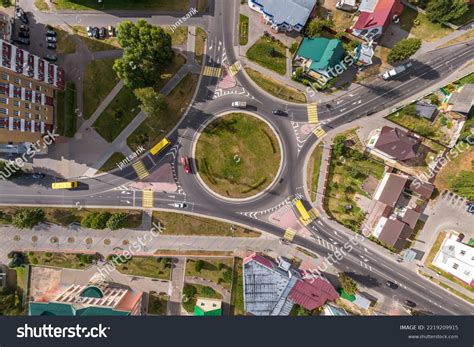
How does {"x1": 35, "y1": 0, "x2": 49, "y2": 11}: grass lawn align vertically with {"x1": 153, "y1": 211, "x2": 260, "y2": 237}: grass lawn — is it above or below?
above

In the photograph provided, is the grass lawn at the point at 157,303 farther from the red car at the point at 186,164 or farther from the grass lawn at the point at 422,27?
the grass lawn at the point at 422,27

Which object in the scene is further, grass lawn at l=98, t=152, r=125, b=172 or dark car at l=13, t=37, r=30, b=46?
grass lawn at l=98, t=152, r=125, b=172

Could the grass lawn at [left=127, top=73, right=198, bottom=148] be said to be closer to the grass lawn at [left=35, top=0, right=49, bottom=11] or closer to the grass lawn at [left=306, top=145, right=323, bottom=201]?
the grass lawn at [left=306, top=145, right=323, bottom=201]

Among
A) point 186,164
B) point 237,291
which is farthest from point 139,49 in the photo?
point 237,291

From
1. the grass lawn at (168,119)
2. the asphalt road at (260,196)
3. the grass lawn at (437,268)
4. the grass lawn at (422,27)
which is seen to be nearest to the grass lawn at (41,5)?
the grass lawn at (168,119)

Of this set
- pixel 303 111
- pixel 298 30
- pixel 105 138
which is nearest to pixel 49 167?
pixel 105 138

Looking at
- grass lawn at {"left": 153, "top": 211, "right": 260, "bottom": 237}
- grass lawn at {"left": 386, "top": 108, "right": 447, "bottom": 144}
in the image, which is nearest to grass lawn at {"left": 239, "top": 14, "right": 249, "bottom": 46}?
grass lawn at {"left": 386, "top": 108, "right": 447, "bottom": 144}
